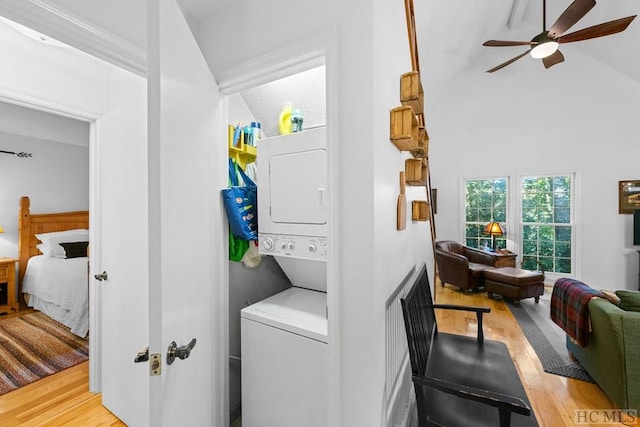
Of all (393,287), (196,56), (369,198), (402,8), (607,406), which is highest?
(402,8)

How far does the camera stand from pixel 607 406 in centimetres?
189

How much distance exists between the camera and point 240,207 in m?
1.51

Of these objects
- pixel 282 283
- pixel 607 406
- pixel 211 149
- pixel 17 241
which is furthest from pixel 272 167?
pixel 17 241

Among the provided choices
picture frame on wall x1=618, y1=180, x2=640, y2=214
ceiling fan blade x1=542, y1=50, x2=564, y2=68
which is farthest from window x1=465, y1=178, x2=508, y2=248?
ceiling fan blade x1=542, y1=50, x2=564, y2=68

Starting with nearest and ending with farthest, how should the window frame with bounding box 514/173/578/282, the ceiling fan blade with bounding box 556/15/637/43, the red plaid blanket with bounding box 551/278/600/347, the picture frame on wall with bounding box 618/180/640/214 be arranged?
the red plaid blanket with bounding box 551/278/600/347
the ceiling fan blade with bounding box 556/15/637/43
the picture frame on wall with bounding box 618/180/640/214
the window frame with bounding box 514/173/578/282

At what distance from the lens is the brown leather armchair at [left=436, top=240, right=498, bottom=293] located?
4.14m

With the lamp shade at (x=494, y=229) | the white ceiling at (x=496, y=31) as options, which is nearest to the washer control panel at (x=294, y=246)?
the white ceiling at (x=496, y=31)

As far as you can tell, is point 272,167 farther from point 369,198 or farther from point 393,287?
point 393,287

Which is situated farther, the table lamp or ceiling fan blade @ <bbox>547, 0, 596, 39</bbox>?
the table lamp

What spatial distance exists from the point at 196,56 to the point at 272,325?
1.26 meters

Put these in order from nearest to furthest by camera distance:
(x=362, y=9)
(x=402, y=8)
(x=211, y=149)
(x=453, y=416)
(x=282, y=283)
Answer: (x=362, y=9) < (x=453, y=416) < (x=211, y=149) < (x=402, y=8) < (x=282, y=283)

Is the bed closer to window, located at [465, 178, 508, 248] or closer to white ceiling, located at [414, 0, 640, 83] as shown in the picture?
white ceiling, located at [414, 0, 640, 83]

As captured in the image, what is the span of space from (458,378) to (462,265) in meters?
3.01

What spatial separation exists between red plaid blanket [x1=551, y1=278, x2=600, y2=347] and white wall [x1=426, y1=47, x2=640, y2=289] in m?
3.00
